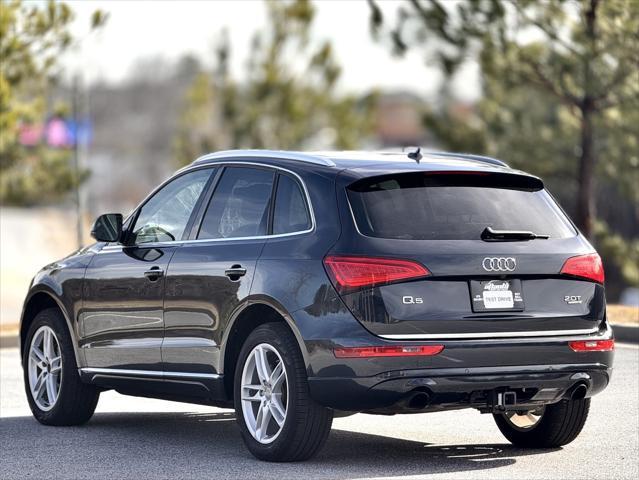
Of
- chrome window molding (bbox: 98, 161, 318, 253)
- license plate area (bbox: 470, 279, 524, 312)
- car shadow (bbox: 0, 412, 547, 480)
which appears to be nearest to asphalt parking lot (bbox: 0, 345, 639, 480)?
car shadow (bbox: 0, 412, 547, 480)

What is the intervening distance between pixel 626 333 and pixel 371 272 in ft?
26.7

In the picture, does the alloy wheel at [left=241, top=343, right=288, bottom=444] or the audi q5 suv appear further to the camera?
the alloy wheel at [left=241, top=343, right=288, bottom=444]

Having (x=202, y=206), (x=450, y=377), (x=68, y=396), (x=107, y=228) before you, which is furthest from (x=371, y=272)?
(x=68, y=396)

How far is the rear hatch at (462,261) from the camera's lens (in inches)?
307

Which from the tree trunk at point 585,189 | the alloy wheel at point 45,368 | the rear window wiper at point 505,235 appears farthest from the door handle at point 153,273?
the tree trunk at point 585,189

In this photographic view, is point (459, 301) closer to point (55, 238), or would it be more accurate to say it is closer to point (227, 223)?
point (227, 223)

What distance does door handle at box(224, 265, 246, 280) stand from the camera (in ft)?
27.9

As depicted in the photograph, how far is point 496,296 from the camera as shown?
26.3ft

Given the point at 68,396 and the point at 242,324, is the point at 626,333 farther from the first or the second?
the point at 242,324

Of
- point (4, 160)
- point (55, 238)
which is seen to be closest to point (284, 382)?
point (4, 160)

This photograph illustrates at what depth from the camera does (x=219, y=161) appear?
30.6ft

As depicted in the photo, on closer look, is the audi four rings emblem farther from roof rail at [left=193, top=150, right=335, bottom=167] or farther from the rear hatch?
roof rail at [left=193, top=150, right=335, bottom=167]

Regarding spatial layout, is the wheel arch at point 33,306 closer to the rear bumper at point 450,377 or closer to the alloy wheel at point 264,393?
the alloy wheel at point 264,393

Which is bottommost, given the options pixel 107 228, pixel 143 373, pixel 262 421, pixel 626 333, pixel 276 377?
pixel 626 333
